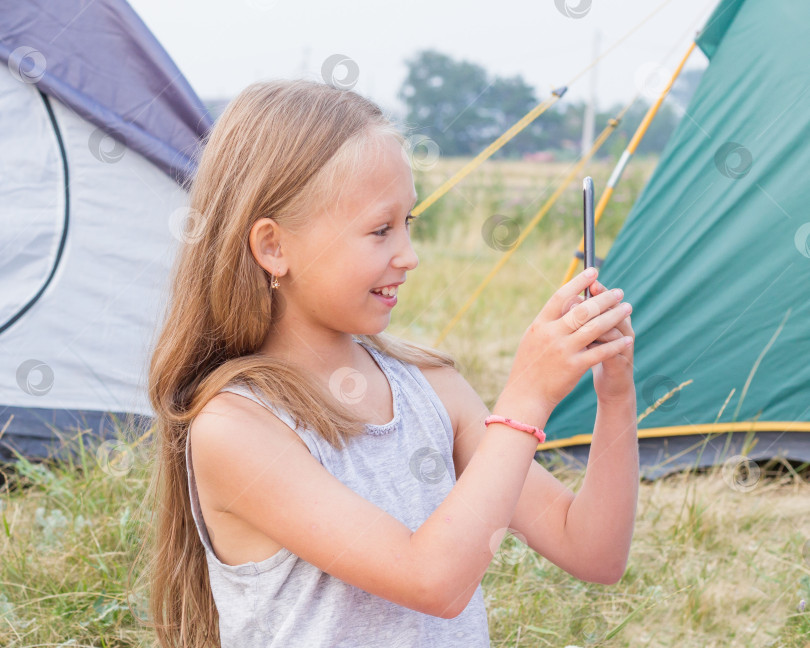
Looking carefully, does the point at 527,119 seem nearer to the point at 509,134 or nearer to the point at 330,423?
the point at 509,134

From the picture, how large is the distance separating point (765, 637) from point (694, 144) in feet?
3.89

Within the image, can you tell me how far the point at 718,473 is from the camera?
88.3 inches

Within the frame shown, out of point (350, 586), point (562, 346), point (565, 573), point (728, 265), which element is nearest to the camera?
point (562, 346)

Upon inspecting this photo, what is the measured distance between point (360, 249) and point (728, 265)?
1431 mm

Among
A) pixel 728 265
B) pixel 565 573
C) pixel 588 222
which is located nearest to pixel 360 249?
pixel 588 222

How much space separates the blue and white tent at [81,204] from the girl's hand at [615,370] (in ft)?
4.65

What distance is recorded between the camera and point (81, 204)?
2.26 meters

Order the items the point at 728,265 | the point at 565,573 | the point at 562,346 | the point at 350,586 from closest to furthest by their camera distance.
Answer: the point at 562,346 → the point at 350,586 → the point at 565,573 → the point at 728,265

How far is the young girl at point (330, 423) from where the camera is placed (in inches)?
36.2

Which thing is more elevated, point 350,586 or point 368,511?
point 368,511

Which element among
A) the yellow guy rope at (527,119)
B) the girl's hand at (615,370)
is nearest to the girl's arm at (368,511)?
the girl's hand at (615,370)

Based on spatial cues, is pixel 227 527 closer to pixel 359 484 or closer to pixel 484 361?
pixel 359 484

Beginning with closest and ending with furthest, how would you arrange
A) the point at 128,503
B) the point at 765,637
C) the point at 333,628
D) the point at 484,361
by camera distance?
the point at 333,628 < the point at 765,637 < the point at 128,503 < the point at 484,361

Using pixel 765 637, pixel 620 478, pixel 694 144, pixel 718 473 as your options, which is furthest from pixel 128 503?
pixel 694 144
